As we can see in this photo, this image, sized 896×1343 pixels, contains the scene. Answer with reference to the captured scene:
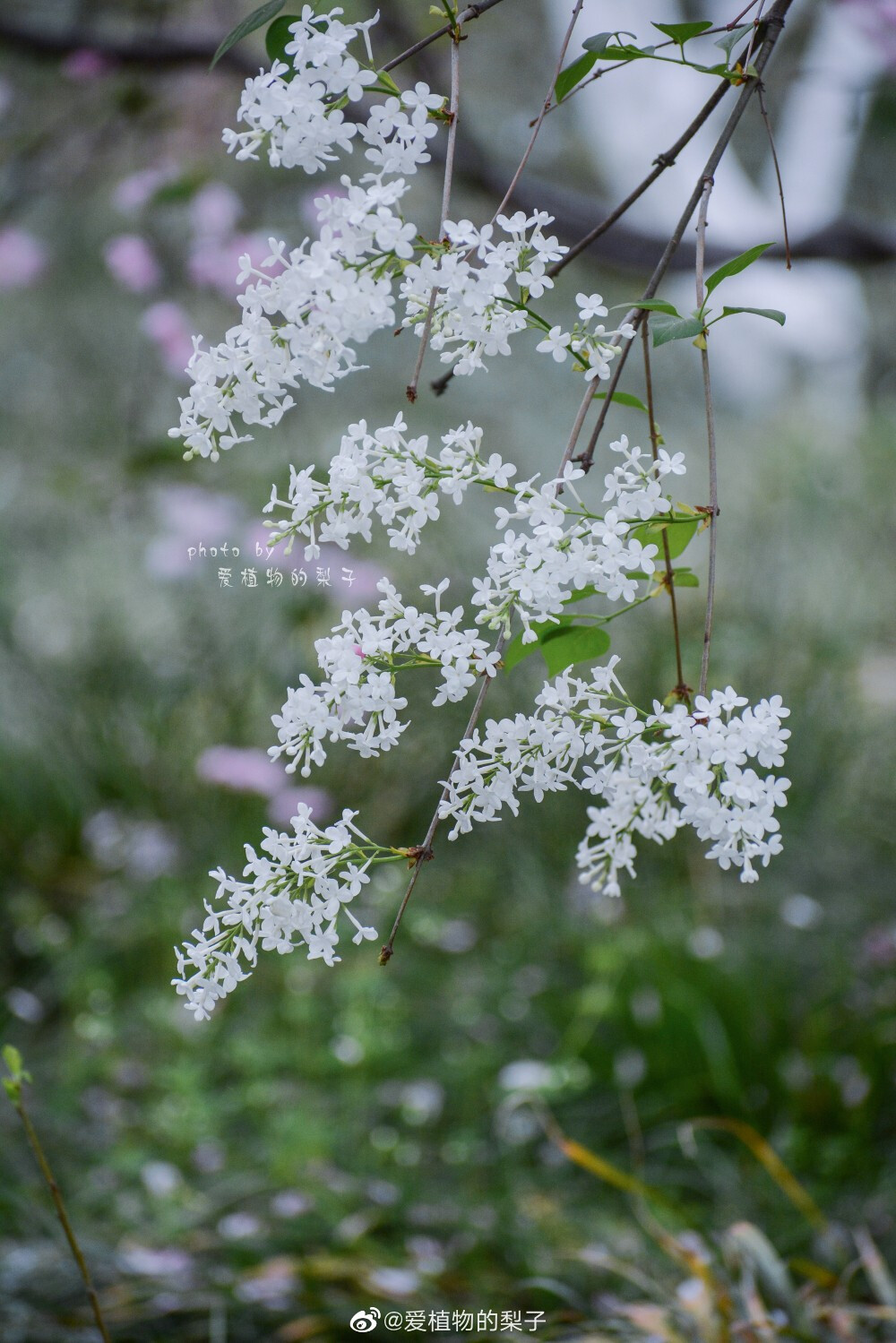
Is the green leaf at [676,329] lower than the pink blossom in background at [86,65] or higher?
lower

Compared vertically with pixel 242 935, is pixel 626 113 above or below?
above

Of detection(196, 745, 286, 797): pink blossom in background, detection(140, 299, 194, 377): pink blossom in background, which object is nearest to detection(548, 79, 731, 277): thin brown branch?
detection(196, 745, 286, 797): pink blossom in background

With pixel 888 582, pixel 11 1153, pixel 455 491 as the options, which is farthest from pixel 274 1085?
pixel 888 582

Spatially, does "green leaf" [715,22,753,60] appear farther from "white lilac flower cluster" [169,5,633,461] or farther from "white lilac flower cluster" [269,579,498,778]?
"white lilac flower cluster" [269,579,498,778]

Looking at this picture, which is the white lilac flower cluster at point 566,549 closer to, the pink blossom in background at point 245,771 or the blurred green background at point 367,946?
the blurred green background at point 367,946

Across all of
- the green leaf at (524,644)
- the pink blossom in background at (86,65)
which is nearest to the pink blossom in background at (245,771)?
the pink blossom in background at (86,65)

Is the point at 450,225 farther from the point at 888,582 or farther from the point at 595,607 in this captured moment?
the point at 888,582
